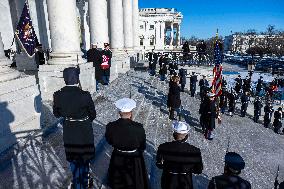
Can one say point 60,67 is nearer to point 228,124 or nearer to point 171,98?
point 171,98

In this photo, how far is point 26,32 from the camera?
24.9 feet

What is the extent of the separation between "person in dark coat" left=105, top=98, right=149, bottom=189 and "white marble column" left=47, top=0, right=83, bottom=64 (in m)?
6.33

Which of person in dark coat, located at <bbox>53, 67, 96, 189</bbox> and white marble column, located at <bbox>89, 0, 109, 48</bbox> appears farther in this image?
white marble column, located at <bbox>89, 0, 109, 48</bbox>

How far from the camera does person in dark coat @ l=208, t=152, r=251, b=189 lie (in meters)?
2.92

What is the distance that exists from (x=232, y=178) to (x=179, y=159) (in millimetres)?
666

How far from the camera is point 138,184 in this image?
357 centimetres

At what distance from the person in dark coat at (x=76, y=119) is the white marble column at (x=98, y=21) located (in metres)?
11.3

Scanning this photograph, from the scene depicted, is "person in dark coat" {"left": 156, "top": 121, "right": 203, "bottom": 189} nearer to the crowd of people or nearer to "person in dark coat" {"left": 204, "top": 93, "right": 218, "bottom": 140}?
the crowd of people

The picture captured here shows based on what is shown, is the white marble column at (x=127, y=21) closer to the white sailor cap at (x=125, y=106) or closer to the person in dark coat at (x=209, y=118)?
the person in dark coat at (x=209, y=118)

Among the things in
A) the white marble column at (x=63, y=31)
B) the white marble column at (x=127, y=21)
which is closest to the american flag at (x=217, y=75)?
the white marble column at (x=63, y=31)

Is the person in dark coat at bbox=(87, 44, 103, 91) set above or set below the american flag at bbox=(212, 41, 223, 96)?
above

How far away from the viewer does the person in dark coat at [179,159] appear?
3.18 metres

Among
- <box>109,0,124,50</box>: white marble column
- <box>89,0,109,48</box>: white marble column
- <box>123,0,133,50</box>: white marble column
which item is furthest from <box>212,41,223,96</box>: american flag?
<box>123,0,133,50</box>: white marble column

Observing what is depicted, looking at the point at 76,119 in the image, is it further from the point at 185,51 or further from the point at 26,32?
the point at 185,51
